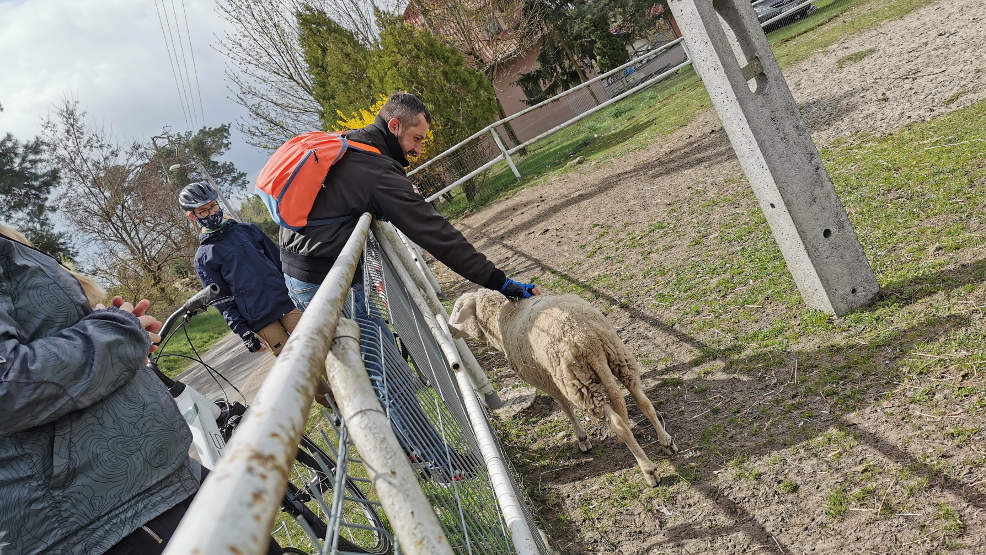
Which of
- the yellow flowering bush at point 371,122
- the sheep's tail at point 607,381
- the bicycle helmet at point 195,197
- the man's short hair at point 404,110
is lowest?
the sheep's tail at point 607,381

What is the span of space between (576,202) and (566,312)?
7.06m

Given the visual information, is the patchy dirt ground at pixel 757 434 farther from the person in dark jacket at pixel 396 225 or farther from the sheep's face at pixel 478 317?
the person in dark jacket at pixel 396 225

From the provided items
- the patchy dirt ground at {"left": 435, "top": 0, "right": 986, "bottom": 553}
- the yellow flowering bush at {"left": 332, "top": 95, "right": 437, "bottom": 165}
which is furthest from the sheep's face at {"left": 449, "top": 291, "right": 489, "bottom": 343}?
the yellow flowering bush at {"left": 332, "top": 95, "right": 437, "bottom": 165}

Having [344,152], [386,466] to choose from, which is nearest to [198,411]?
[344,152]

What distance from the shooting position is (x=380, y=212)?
10.1ft

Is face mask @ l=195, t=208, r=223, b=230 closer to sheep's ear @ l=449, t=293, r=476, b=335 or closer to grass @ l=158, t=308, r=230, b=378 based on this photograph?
sheep's ear @ l=449, t=293, r=476, b=335

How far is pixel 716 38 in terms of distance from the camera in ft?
11.3

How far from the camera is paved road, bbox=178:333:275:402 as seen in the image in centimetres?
966

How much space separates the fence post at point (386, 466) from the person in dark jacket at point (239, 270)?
3.60 metres

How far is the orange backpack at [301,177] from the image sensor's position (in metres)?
3.04

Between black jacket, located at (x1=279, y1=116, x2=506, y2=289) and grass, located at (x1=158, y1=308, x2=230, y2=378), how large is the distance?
38.2ft

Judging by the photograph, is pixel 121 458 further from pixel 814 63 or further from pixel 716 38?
pixel 814 63

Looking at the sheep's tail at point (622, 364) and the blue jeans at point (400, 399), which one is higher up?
the blue jeans at point (400, 399)

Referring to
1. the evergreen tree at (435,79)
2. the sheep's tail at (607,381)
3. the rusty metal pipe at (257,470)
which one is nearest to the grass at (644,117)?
the evergreen tree at (435,79)
